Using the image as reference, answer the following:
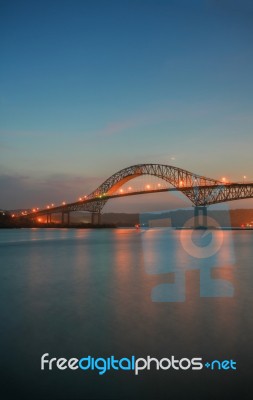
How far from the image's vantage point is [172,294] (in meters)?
8.41

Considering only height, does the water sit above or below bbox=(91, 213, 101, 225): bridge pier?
below

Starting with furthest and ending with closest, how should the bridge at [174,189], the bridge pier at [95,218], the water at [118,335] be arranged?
the bridge pier at [95,218], the bridge at [174,189], the water at [118,335]

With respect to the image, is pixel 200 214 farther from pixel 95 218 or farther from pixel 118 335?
pixel 118 335

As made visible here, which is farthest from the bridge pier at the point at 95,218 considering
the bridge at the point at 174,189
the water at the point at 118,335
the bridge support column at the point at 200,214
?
the water at the point at 118,335

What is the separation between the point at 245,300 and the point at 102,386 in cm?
524

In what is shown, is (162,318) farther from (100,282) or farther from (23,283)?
(23,283)

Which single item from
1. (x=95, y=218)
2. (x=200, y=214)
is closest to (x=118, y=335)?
(x=200, y=214)

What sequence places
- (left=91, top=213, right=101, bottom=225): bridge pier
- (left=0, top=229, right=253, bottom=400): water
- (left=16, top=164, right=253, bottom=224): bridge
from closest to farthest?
(left=0, top=229, right=253, bottom=400): water → (left=16, top=164, right=253, bottom=224): bridge → (left=91, top=213, right=101, bottom=225): bridge pier

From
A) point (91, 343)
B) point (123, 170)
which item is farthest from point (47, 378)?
point (123, 170)

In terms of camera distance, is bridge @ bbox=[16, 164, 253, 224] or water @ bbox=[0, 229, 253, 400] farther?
bridge @ bbox=[16, 164, 253, 224]

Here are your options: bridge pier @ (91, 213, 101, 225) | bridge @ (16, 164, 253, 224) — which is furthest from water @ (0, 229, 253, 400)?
bridge pier @ (91, 213, 101, 225)

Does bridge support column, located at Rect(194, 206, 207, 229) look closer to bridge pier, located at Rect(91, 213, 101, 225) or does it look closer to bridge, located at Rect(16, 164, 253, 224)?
bridge, located at Rect(16, 164, 253, 224)

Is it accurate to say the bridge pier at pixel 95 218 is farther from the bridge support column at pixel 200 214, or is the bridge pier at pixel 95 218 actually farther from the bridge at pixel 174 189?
the bridge support column at pixel 200 214

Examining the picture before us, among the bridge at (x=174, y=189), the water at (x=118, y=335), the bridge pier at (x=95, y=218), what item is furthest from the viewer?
the bridge pier at (x=95, y=218)
